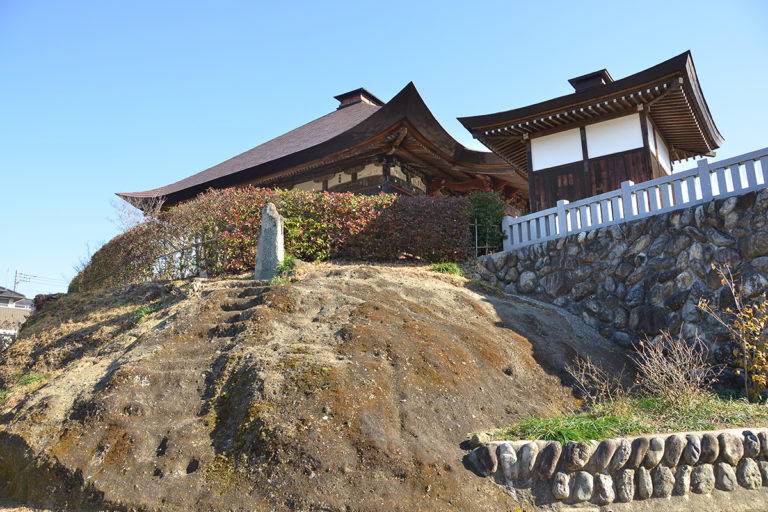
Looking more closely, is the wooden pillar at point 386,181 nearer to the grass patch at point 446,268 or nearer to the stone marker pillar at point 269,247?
the grass patch at point 446,268

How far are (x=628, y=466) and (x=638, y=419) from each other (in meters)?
0.91

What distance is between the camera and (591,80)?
13.7 metres

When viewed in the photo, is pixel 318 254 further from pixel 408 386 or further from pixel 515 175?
pixel 515 175

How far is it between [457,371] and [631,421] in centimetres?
202

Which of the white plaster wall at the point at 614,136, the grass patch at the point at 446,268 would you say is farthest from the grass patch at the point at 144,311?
the white plaster wall at the point at 614,136

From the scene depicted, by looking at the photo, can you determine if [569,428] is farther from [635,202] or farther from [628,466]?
[635,202]

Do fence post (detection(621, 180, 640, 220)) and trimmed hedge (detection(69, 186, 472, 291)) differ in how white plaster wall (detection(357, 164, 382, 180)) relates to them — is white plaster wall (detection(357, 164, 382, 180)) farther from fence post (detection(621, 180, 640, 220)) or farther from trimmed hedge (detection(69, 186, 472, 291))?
fence post (detection(621, 180, 640, 220))

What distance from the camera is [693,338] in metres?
8.19

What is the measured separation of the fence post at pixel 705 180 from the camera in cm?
862

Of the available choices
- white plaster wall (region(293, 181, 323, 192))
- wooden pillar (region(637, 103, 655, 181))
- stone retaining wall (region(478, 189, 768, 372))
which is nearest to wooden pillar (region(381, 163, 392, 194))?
white plaster wall (region(293, 181, 323, 192))

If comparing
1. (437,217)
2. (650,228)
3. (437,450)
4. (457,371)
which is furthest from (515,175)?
(437,450)

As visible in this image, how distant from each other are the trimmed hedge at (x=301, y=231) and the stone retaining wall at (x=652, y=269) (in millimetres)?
1564

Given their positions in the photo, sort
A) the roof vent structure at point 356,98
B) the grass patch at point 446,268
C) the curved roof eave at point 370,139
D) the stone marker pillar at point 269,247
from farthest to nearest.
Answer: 1. the roof vent structure at point 356,98
2. the curved roof eave at point 370,139
3. the grass patch at point 446,268
4. the stone marker pillar at point 269,247

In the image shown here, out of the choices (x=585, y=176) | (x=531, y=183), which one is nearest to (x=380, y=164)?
(x=531, y=183)
